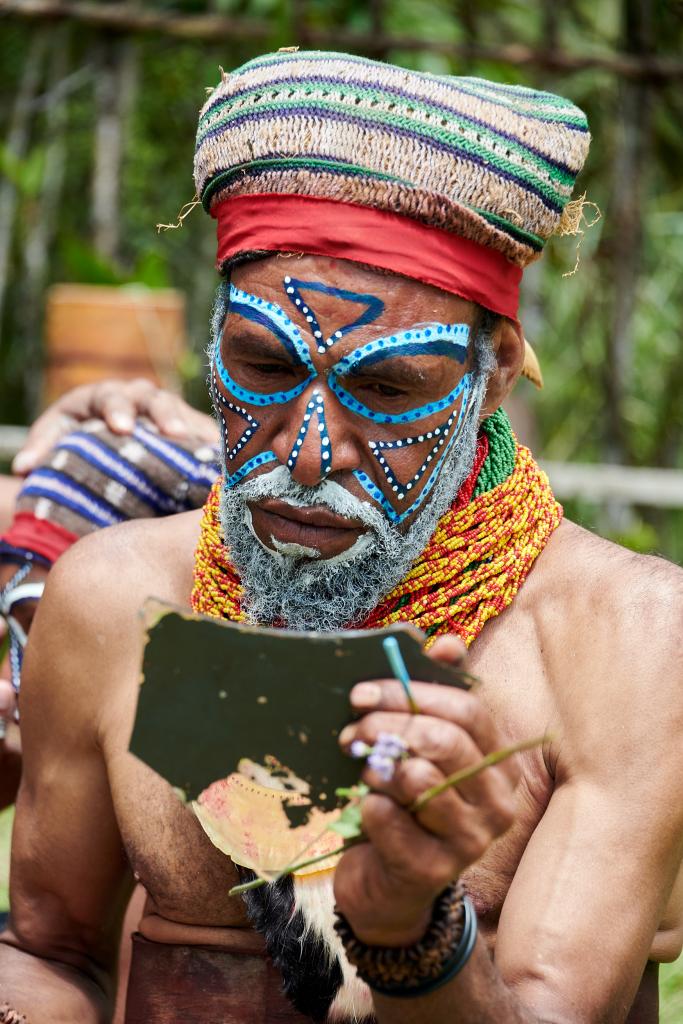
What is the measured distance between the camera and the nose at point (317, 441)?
2.60m

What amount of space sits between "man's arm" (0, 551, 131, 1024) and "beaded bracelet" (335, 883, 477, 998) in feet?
3.50

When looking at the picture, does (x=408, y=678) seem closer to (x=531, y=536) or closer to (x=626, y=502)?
(x=531, y=536)

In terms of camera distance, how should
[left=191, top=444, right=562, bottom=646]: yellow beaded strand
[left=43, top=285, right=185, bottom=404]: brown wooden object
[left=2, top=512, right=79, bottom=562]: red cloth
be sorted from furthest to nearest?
[left=43, top=285, right=185, bottom=404]: brown wooden object, [left=2, top=512, right=79, bottom=562]: red cloth, [left=191, top=444, right=562, bottom=646]: yellow beaded strand

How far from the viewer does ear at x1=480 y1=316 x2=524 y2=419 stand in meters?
2.93

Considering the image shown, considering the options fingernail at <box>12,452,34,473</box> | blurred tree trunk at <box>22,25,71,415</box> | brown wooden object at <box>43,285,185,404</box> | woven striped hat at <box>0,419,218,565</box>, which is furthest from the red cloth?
blurred tree trunk at <box>22,25,71,415</box>

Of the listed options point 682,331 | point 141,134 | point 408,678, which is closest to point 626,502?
point 682,331

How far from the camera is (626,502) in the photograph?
7.75 metres

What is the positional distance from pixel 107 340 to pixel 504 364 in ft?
14.1

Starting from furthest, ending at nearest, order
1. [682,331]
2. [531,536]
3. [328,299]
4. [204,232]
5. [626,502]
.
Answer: [204,232] → [682,331] → [626,502] → [531,536] → [328,299]

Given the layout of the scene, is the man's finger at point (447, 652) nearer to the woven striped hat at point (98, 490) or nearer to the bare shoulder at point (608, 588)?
the bare shoulder at point (608, 588)

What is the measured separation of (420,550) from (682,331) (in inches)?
268

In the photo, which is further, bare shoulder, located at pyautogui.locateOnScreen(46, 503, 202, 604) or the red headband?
bare shoulder, located at pyautogui.locateOnScreen(46, 503, 202, 604)

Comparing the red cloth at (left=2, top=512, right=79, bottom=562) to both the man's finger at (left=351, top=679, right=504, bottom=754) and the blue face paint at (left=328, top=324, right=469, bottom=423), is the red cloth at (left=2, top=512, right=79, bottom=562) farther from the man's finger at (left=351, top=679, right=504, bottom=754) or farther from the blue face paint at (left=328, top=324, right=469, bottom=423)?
the man's finger at (left=351, top=679, right=504, bottom=754)

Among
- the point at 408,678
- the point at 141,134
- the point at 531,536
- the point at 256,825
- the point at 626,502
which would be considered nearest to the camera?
the point at 408,678
